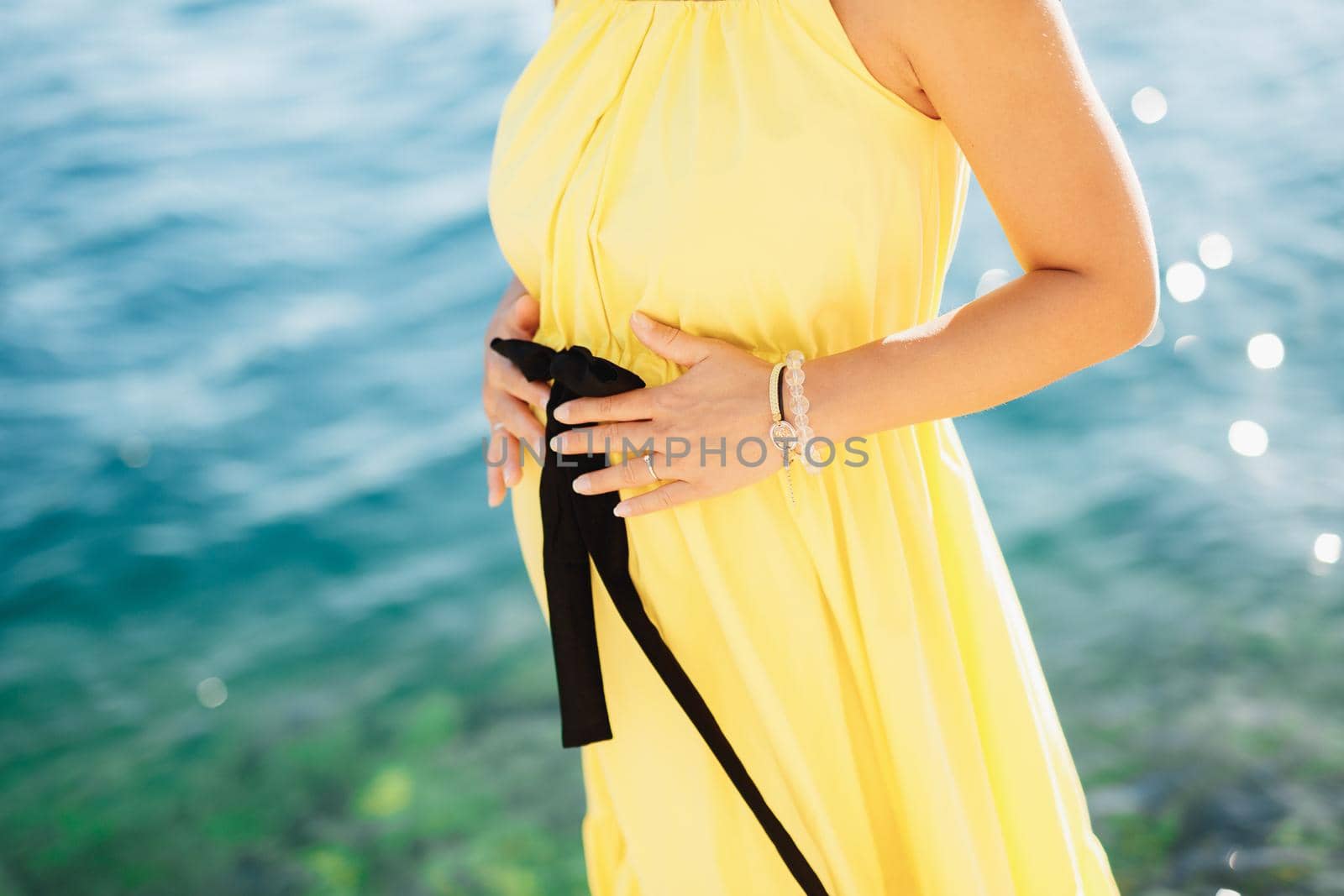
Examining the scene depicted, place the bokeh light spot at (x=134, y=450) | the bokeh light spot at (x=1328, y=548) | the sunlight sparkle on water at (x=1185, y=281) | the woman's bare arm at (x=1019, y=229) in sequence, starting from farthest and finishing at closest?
the sunlight sparkle on water at (x=1185, y=281), the bokeh light spot at (x=134, y=450), the bokeh light spot at (x=1328, y=548), the woman's bare arm at (x=1019, y=229)

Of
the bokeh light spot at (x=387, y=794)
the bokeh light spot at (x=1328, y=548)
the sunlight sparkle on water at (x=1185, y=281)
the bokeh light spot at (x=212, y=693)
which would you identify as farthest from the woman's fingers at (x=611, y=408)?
the sunlight sparkle on water at (x=1185, y=281)

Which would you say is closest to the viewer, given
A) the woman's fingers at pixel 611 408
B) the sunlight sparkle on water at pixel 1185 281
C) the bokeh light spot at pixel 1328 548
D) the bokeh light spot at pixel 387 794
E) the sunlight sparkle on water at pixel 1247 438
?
the woman's fingers at pixel 611 408

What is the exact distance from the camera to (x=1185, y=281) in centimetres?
427

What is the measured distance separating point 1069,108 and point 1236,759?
6.34 ft

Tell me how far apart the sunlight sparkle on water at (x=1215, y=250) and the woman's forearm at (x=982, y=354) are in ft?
11.8

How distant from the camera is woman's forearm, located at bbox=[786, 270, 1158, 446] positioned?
1.10m

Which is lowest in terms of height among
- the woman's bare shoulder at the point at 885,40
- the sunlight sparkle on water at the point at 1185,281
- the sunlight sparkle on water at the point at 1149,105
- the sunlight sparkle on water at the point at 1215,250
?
the woman's bare shoulder at the point at 885,40

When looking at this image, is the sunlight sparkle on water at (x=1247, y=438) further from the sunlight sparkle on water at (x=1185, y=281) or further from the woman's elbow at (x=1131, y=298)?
the woman's elbow at (x=1131, y=298)

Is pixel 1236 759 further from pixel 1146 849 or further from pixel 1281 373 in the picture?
pixel 1281 373

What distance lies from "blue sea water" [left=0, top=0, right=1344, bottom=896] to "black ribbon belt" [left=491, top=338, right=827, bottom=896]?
53.8 inches

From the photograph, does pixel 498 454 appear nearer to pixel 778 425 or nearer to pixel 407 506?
pixel 778 425

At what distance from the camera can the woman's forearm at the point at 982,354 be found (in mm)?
1102

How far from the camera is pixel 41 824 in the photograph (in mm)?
2805

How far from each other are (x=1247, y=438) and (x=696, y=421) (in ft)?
9.44
